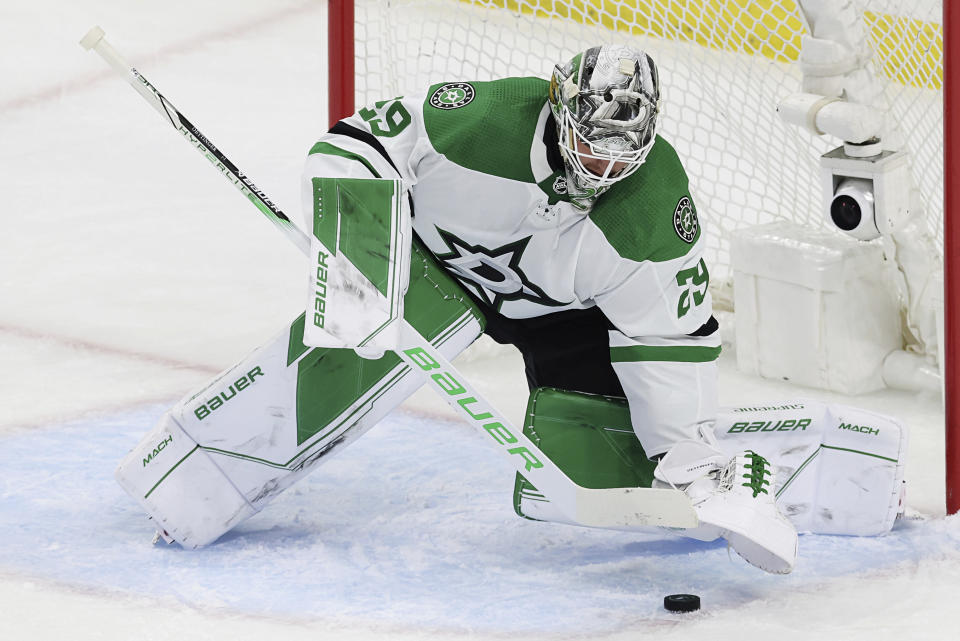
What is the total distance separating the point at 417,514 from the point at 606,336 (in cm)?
51

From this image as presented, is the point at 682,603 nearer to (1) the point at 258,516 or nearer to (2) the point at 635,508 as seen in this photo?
(2) the point at 635,508

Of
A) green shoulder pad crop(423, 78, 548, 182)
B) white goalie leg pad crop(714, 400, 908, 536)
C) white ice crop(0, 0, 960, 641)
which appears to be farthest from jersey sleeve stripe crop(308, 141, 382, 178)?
white goalie leg pad crop(714, 400, 908, 536)

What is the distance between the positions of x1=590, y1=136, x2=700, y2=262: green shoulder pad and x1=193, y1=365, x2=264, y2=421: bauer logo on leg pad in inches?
25.6

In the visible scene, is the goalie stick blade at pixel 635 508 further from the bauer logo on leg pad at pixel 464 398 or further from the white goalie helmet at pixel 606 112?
the white goalie helmet at pixel 606 112

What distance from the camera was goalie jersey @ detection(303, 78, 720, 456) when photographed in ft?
8.90

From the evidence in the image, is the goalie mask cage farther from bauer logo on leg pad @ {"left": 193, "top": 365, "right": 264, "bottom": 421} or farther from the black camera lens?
bauer logo on leg pad @ {"left": 193, "top": 365, "right": 264, "bottom": 421}

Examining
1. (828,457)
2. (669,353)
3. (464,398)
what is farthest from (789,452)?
(464,398)

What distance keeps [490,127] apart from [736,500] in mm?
692

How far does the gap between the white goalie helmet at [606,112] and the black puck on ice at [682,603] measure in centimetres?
66

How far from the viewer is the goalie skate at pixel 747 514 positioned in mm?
2592

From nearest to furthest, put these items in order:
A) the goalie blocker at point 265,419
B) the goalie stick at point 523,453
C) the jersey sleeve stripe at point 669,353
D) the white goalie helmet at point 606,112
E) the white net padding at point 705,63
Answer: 1. the white goalie helmet at point 606,112
2. the goalie stick at point 523,453
3. the jersey sleeve stripe at point 669,353
4. the goalie blocker at point 265,419
5. the white net padding at point 705,63

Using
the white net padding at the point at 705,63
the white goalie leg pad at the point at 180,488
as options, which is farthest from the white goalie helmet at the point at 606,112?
the white net padding at the point at 705,63

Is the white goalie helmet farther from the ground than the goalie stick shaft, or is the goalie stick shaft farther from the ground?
the goalie stick shaft

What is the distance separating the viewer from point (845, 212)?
3562mm
